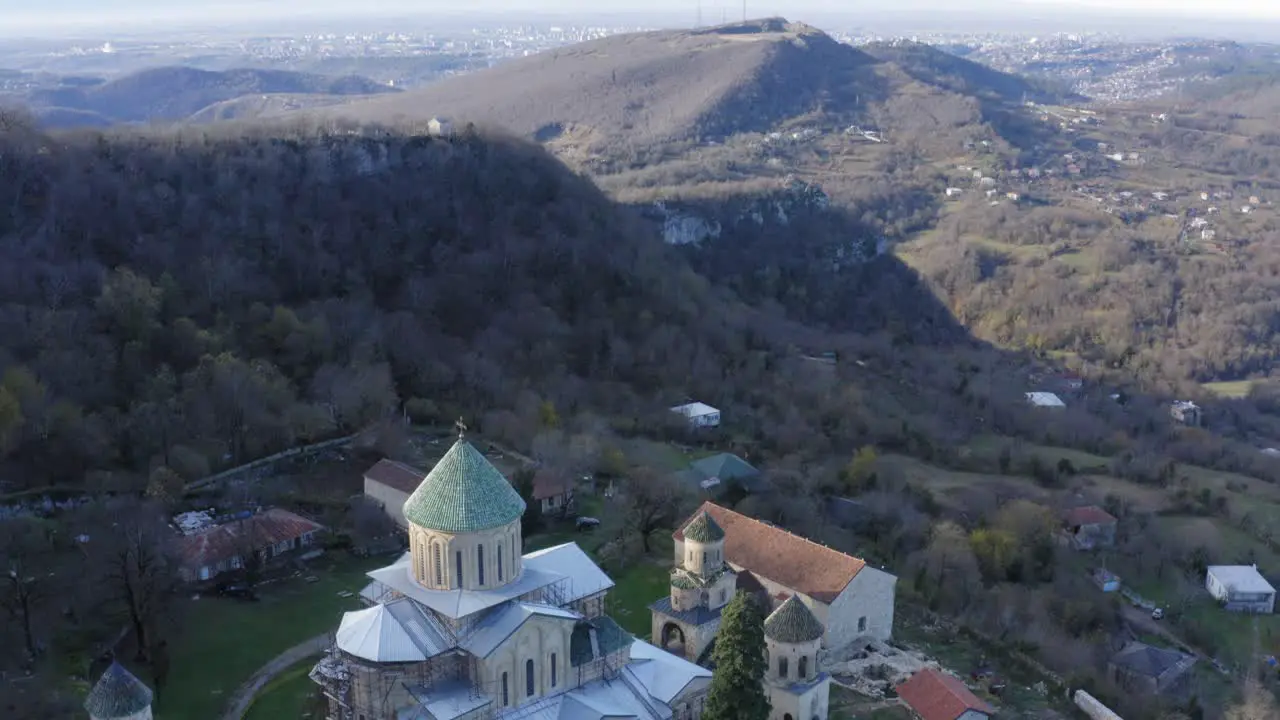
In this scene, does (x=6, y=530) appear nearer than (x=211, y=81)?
Yes

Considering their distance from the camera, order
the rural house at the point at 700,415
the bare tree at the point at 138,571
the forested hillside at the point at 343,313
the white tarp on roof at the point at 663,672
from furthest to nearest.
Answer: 1. the rural house at the point at 700,415
2. the forested hillside at the point at 343,313
3. the bare tree at the point at 138,571
4. the white tarp on roof at the point at 663,672

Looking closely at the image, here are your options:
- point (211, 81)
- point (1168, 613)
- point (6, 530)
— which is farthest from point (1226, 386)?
point (211, 81)

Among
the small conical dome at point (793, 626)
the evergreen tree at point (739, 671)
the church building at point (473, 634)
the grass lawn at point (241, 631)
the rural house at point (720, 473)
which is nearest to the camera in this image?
the church building at point (473, 634)

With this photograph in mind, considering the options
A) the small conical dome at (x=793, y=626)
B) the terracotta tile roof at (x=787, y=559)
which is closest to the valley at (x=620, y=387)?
the terracotta tile roof at (x=787, y=559)

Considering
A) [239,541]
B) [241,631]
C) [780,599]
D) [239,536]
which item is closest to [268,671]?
[241,631]

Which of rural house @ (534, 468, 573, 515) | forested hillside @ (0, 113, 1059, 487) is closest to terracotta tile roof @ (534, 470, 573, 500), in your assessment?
rural house @ (534, 468, 573, 515)

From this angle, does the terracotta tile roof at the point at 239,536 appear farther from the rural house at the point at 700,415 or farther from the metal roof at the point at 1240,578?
the metal roof at the point at 1240,578

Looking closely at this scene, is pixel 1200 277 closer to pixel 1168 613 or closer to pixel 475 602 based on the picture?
pixel 1168 613

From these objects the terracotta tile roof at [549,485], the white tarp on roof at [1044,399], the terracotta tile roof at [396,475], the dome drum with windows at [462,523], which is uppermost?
the dome drum with windows at [462,523]
